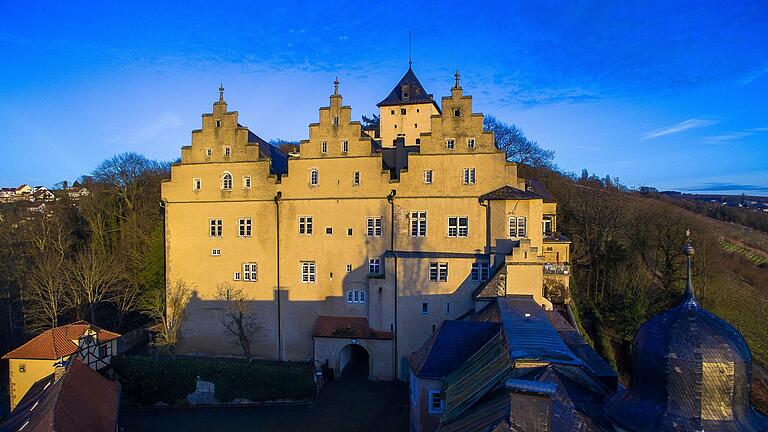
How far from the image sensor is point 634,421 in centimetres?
619

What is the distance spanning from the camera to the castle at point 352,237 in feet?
65.4

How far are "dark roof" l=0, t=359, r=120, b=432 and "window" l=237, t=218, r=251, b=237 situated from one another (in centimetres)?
885

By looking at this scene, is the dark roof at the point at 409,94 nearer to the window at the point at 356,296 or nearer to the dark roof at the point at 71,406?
the window at the point at 356,296

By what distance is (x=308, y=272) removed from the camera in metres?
21.9

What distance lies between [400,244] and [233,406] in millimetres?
9426

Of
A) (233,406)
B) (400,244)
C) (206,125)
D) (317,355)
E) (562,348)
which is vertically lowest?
(233,406)

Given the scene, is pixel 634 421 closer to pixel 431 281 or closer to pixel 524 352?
pixel 524 352

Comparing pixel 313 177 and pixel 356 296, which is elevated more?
pixel 313 177

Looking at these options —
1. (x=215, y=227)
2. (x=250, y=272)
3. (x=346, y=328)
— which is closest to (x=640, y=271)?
(x=346, y=328)

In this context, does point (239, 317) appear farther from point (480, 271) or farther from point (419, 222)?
point (480, 271)

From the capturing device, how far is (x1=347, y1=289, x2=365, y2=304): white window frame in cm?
2134

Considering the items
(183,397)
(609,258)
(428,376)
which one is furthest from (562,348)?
(609,258)

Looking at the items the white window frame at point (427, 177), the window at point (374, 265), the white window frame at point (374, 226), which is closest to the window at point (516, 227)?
the white window frame at point (427, 177)

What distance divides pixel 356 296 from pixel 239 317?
5584 millimetres
